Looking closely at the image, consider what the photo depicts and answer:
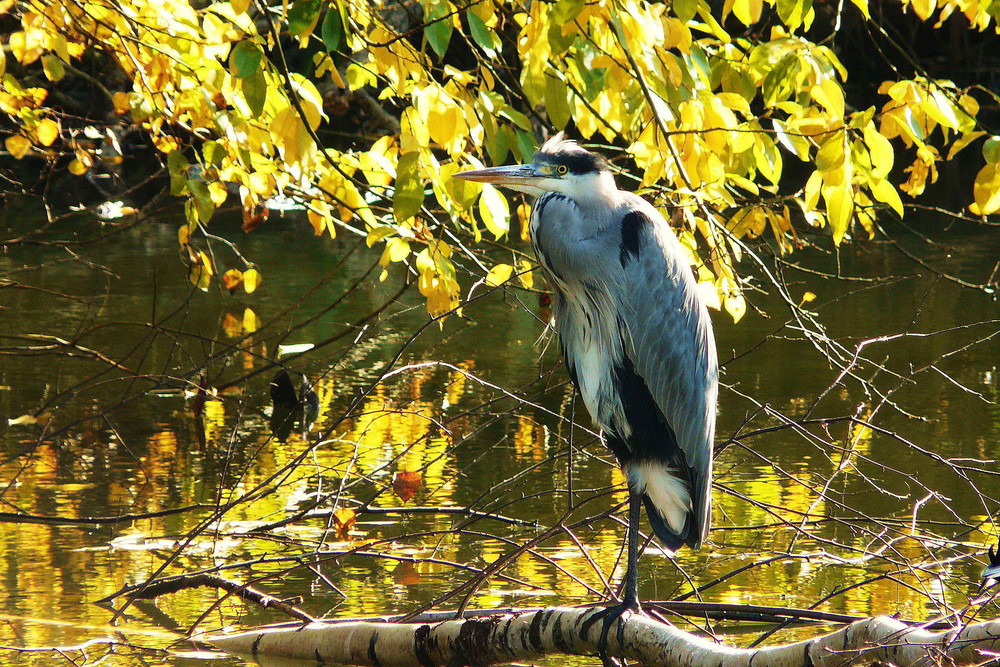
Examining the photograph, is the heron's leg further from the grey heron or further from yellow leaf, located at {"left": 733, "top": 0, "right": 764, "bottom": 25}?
yellow leaf, located at {"left": 733, "top": 0, "right": 764, "bottom": 25}

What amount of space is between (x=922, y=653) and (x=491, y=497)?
130 inches

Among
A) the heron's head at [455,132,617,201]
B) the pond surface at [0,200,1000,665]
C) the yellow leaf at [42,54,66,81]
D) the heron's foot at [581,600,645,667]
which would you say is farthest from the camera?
the yellow leaf at [42,54,66,81]

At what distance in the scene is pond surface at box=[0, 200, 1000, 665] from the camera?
361 centimetres

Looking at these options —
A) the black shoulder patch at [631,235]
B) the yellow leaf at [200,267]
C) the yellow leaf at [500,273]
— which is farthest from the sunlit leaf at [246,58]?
the yellow leaf at [200,267]

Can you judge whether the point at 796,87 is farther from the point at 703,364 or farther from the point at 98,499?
the point at 98,499

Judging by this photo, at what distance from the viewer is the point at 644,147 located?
317 cm

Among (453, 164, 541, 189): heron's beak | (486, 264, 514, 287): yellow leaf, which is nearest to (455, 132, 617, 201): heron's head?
(453, 164, 541, 189): heron's beak

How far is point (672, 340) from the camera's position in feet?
11.0

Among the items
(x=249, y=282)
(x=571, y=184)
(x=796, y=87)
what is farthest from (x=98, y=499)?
(x=796, y=87)

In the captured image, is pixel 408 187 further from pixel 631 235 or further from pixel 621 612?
pixel 621 612

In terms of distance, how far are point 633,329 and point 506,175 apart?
0.61 metres

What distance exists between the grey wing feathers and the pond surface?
14cm

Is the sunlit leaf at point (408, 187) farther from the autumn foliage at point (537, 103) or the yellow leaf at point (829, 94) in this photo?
the yellow leaf at point (829, 94)

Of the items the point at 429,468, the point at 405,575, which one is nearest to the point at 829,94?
the point at 405,575
